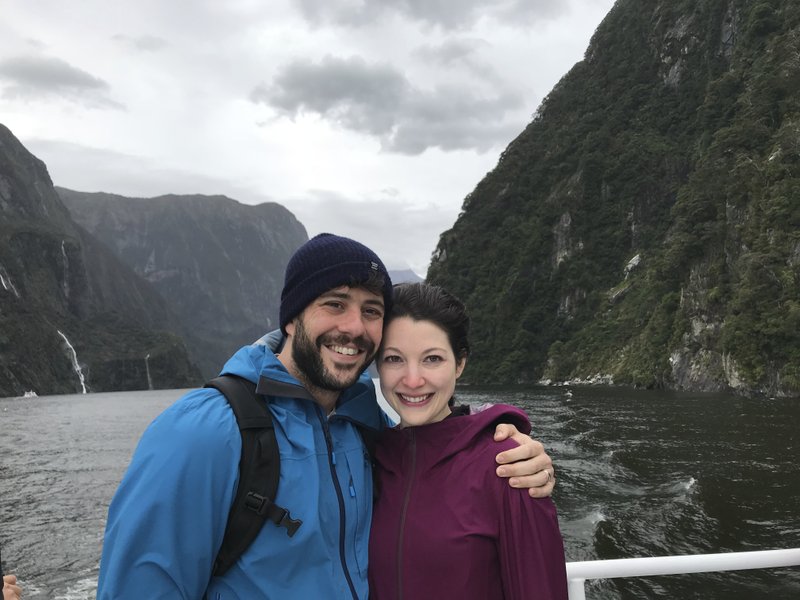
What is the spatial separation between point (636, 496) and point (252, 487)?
53.2 ft

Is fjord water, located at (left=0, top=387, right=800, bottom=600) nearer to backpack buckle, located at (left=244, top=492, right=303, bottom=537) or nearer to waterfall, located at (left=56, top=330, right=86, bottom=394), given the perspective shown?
backpack buckle, located at (left=244, top=492, right=303, bottom=537)

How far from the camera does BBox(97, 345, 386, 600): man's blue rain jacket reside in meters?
1.67

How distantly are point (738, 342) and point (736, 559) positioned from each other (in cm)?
4686

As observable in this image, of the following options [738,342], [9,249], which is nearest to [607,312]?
[738,342]

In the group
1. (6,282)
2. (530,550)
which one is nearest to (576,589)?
(530,550)

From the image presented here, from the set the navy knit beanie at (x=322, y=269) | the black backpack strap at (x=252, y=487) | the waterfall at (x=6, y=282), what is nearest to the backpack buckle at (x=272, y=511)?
the black backpack strap at (x=252, y=487)

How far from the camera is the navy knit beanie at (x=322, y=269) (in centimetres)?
229

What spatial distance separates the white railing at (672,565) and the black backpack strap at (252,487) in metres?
1.18

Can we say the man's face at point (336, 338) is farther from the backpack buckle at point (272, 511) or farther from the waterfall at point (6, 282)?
the waterfall at point (6, 282)

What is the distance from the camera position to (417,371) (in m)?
2.38

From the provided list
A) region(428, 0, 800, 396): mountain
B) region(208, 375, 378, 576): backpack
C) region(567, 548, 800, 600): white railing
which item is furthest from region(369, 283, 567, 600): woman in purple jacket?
region(428, 0, 800, 396): mountain

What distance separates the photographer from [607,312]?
8794 cm

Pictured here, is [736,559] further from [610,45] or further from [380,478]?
[610,45]

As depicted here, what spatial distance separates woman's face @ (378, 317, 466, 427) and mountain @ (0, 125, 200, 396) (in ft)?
444
